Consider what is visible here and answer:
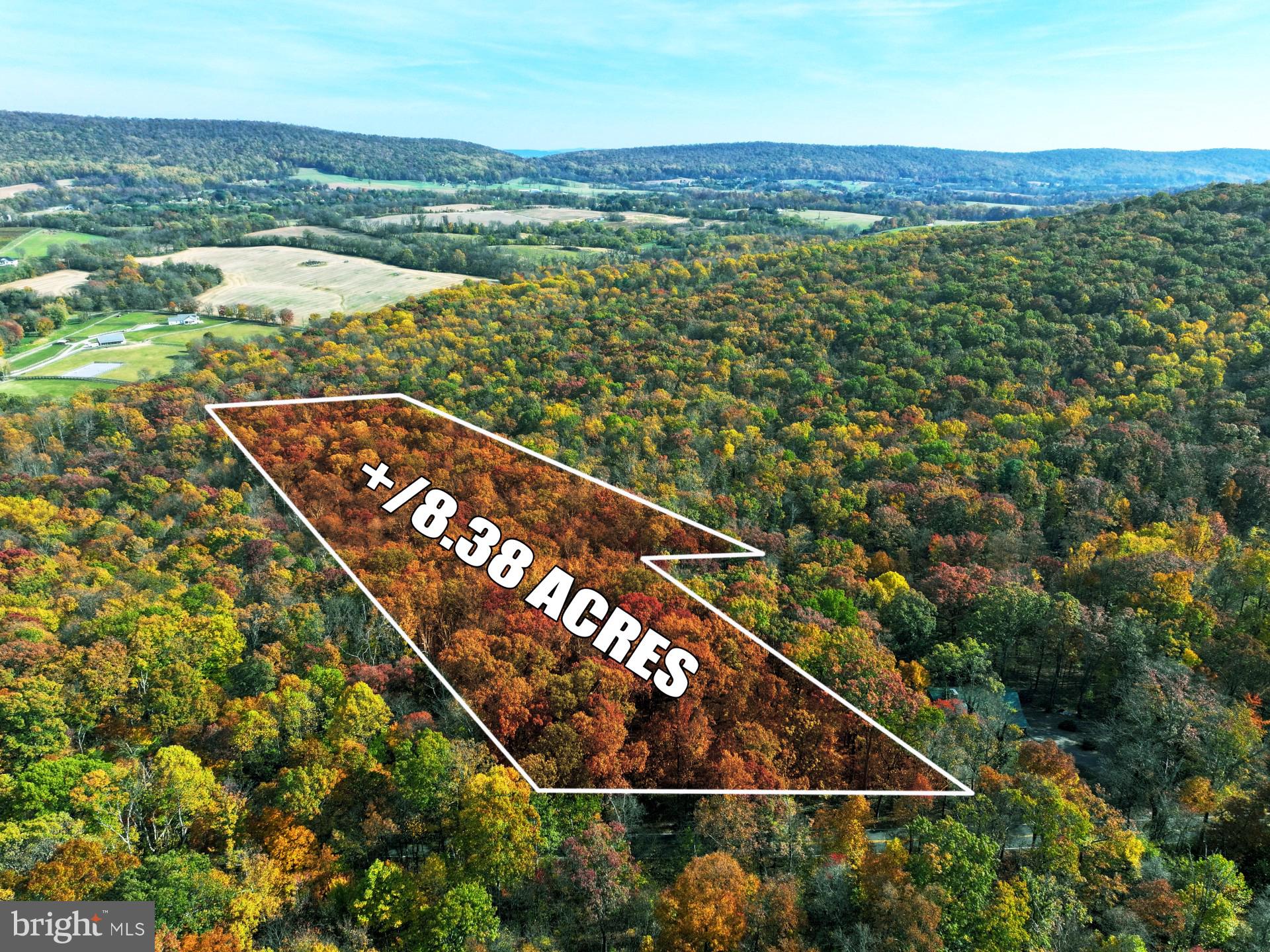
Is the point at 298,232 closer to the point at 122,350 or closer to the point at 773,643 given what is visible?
the point at 122,350

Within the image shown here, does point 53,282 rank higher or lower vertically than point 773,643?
higher

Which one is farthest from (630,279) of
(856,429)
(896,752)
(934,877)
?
(896,752)

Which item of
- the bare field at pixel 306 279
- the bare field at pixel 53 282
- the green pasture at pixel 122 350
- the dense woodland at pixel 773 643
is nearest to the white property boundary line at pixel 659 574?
the dense woodland at pixel 773 643

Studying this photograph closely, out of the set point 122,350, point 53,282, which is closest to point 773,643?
point 122,350

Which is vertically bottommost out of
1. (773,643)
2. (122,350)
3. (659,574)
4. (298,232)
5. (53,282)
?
(773,643)

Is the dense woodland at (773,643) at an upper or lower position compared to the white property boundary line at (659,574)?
lower

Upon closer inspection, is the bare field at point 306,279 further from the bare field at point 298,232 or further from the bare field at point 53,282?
the bare field at point 53,282
